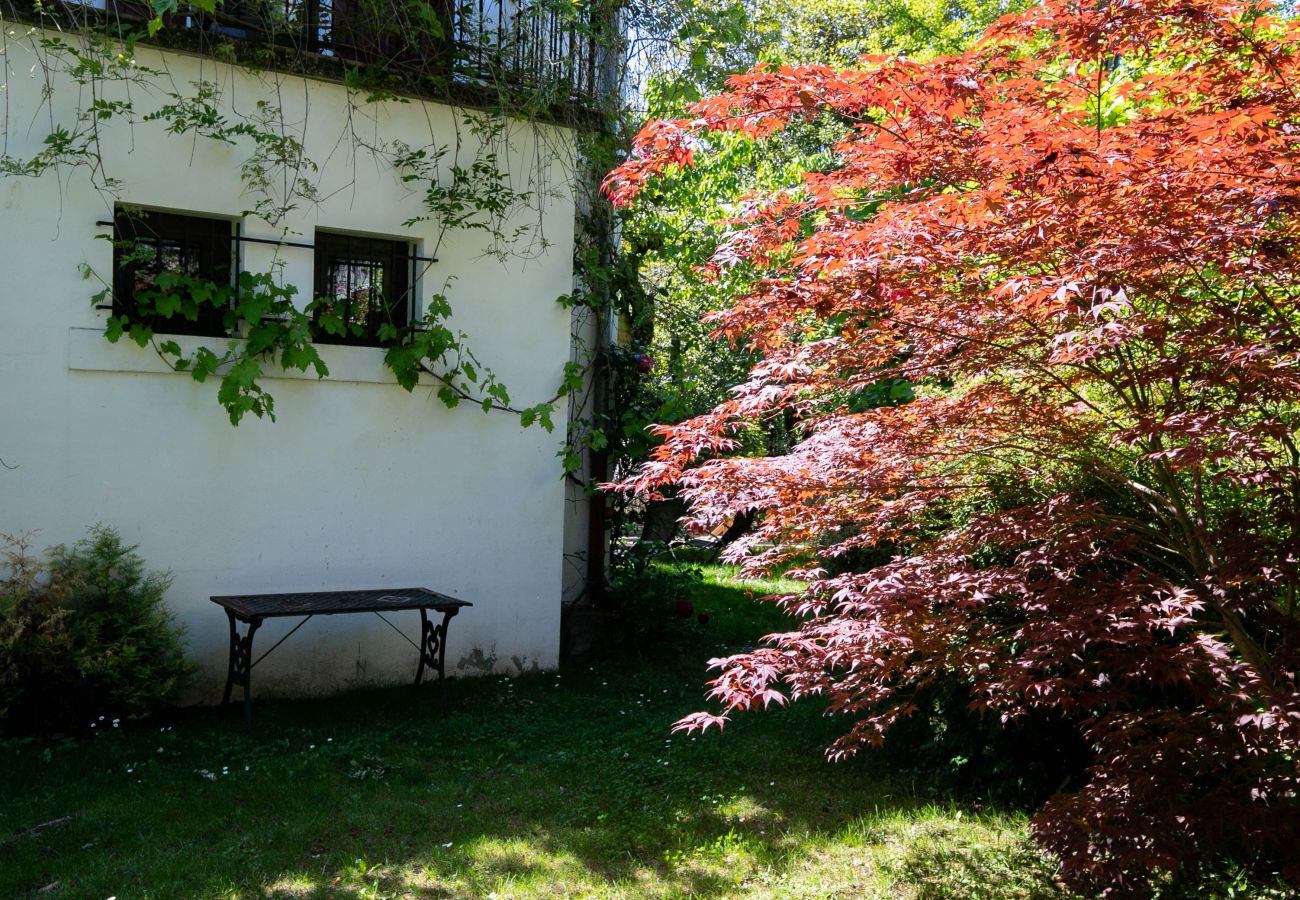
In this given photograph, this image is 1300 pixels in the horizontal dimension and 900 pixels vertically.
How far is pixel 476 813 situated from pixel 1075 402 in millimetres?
3011

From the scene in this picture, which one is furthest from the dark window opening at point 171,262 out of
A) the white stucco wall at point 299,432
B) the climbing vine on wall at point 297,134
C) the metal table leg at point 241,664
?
the metal table leg at point 241,664

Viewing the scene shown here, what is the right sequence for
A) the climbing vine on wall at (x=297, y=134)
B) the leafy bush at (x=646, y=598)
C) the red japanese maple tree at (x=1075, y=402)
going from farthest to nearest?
the leafy bush at (x=646, y=598)
the climbing vine on wall at (x=297, y=134)
the red japanese maple tree at (x=1075, y=402)

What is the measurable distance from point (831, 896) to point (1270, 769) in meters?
1.56

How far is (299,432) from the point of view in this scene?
6.12 meters

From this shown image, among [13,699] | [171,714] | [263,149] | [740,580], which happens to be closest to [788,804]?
[171,714]

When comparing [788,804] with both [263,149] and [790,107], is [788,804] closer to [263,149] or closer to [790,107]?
[790,107]

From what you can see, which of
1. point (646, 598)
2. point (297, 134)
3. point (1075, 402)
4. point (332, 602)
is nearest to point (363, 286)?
point (297, 134)

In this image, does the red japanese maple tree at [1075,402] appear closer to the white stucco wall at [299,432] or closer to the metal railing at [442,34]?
the white stucco wall at [299,432]

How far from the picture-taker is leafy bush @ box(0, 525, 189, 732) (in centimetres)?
506

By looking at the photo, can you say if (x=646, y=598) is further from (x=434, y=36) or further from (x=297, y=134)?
(x=434, y=36)

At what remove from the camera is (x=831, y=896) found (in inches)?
148

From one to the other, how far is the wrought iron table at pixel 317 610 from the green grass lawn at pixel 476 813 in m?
0.26

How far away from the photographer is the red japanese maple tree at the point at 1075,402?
3057 mm

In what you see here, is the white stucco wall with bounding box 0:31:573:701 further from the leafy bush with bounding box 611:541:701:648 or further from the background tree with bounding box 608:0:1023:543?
the background tree with bounding box 608:0:1023:543
